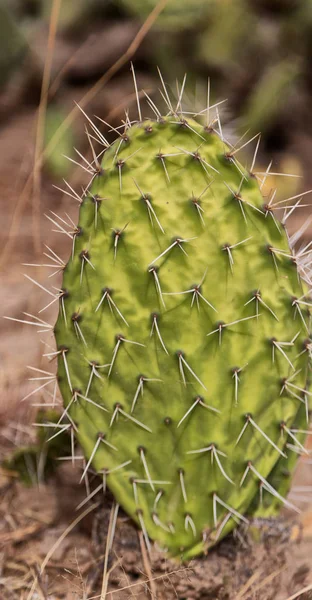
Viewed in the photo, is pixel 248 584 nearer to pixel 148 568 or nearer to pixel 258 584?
pixel 258 584

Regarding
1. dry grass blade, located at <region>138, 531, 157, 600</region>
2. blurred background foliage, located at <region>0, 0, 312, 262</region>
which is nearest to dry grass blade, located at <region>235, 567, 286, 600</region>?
dry grass blade, located at <region>138, 531, 157, 600</region>

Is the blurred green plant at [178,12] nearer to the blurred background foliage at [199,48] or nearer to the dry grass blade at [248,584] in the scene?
the blurred background foliage at [199,48]

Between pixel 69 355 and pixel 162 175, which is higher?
pixel 162 175

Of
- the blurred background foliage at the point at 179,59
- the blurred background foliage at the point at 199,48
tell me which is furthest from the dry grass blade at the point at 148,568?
the blurred background foliage at the point at 199,48

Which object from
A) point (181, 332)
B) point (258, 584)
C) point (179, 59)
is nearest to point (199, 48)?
point (179, 59)

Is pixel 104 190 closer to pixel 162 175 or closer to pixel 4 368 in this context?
pixel 162 175

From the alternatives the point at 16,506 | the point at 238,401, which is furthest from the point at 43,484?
the point at 238,401

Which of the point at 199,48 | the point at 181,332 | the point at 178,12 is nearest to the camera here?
the point at 181,332

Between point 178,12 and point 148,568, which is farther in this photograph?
point 178,12
